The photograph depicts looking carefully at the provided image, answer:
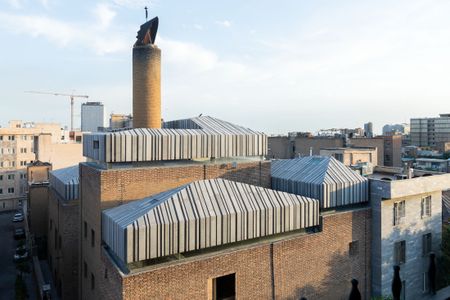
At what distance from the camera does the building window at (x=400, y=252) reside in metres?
24.8

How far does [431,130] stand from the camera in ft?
632

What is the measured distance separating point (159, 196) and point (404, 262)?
60.0 feet

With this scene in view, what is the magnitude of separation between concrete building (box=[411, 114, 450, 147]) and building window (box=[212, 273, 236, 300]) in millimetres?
198613

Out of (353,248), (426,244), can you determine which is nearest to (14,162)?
(353,248)

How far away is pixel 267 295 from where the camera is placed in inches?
739

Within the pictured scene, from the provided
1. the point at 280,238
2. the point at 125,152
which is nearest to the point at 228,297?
the point at 280,238

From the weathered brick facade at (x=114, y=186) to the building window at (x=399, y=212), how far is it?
9501 millimetres

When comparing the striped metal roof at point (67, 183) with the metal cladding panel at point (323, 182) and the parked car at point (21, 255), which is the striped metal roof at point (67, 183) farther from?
the metal cladding panel at point (323, 182)

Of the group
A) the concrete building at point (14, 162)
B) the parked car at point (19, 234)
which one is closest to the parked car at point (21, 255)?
the parked car at point (19, 234)

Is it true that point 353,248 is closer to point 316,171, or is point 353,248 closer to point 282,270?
point 316,171

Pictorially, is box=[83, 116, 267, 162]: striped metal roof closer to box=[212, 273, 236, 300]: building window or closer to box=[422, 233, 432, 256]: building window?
box=[212, 273, 236, 300]: building window

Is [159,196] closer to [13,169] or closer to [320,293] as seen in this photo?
[320,293]

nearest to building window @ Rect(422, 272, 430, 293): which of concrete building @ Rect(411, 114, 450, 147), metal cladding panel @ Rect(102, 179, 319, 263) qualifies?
metal cladding panel @ Rect(102, 179, 319, 263)

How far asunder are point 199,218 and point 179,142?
578 cm
